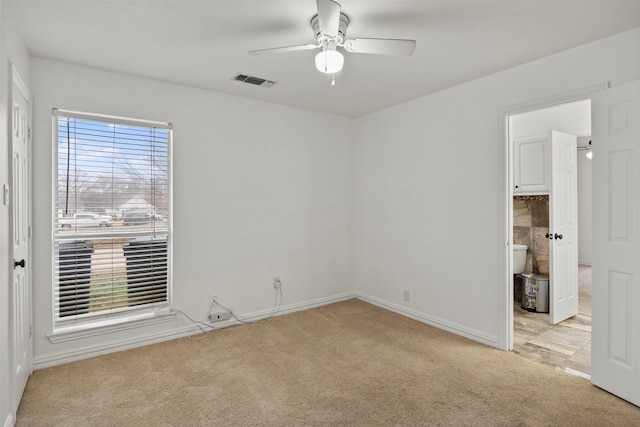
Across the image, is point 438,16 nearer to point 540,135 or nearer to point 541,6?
point 541,6

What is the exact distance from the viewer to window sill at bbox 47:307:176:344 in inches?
116

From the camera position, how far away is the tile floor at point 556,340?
2.95 meters

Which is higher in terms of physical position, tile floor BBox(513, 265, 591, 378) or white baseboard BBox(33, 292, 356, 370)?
white baseboard BBox(33, 292, 356, 370)

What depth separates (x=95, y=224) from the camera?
3117mm

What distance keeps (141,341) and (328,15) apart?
3.23 m

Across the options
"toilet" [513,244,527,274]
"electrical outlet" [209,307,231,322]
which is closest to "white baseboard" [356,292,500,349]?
"toilet" [513,244,527,274]

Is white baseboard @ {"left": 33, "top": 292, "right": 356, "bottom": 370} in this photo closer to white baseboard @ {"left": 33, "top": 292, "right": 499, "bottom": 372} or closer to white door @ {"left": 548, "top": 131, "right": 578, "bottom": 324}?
white baseboard @ {"left": 33, "top": 292, "right": 499, "bottom": 372}

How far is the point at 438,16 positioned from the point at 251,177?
8.23 ft

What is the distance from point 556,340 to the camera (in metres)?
3.42

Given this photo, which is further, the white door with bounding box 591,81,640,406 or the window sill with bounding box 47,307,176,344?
the window sill with bounding box 47,307,176,344

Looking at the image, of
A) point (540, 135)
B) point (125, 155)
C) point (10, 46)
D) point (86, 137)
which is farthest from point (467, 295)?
point (10, 46)

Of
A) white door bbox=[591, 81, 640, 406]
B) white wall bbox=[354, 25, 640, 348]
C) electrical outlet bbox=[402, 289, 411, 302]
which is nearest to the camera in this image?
white door bbox=[591, 81, 640, 406]

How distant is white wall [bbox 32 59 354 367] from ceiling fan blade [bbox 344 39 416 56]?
6.75 ft

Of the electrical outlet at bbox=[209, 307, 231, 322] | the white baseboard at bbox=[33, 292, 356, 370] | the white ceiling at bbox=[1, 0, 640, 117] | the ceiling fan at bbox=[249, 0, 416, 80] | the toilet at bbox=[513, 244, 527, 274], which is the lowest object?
the white baseboard at bbox=[33, 292, 356, 370]
